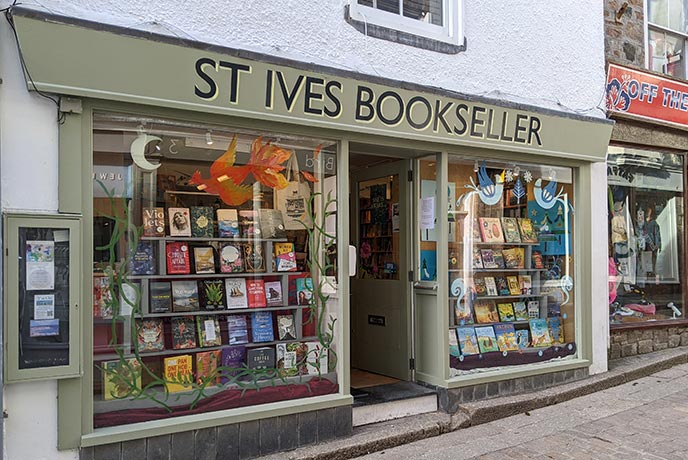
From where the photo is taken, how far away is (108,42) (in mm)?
4090

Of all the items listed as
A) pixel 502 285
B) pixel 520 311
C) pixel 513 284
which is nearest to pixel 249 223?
pixel 502 285

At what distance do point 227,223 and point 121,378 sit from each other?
149cm

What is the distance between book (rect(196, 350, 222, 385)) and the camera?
15.8 feet

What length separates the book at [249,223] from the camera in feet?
17.0

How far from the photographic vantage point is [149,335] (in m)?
4.69

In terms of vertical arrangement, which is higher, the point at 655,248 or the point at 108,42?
the point at 108,42

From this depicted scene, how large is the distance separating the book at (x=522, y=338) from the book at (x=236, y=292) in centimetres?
324

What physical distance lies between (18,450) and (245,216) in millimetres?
2358

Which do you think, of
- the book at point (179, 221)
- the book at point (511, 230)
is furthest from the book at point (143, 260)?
the book at point (511, 230)

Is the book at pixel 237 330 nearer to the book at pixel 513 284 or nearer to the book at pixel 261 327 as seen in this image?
the book at pixel 261 327

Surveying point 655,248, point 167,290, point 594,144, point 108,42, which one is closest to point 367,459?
point 167,290

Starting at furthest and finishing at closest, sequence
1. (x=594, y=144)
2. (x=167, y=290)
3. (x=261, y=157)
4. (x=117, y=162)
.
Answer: (x=594, y=144) < (x=261, y=157) < (x=167, y=290) < (x=117, y=162)

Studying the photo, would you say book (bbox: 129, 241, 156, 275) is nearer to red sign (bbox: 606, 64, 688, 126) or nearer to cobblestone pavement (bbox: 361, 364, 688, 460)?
cobblestone pavement (bbox: 361, 364, 688, 460)

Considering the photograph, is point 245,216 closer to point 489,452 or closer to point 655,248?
point 489,452
